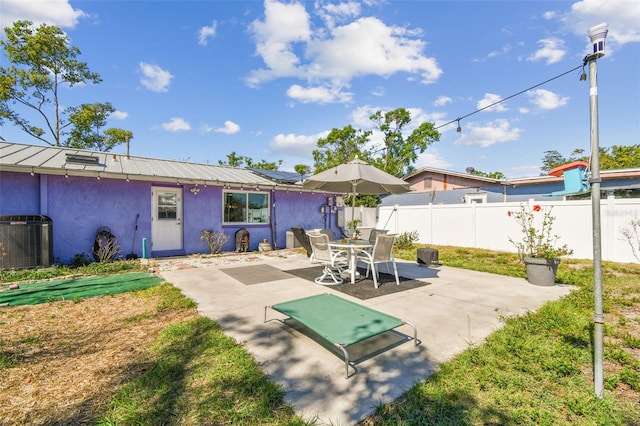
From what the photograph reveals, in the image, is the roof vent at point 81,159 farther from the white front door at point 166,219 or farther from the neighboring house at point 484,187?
the neighboring house at point 484,187

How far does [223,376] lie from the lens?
2422mm

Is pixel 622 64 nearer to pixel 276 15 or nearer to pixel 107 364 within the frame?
pixel 276 15

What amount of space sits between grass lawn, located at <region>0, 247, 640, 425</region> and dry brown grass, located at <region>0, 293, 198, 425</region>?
1cm

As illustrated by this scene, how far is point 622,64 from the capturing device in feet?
22.9

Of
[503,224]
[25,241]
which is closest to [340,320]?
[25,241]

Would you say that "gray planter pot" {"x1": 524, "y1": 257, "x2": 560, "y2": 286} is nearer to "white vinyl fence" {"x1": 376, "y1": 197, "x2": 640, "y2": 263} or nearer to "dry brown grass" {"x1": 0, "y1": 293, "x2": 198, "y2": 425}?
"white vinyl fence" {"x1": 376, "y1": 197, "x2": 640, "y2": 263}

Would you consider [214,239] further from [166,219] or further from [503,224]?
[503,224]

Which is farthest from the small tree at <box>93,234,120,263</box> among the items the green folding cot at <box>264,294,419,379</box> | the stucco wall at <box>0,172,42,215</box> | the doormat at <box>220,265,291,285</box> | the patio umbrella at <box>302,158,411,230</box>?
the green folding cot at <box>264,294,419,379</box>

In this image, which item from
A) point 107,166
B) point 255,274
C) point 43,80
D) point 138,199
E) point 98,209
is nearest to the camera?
point 255,274

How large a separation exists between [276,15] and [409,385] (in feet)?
38.3

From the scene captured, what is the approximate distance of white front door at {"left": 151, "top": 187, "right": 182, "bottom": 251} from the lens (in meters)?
8.87

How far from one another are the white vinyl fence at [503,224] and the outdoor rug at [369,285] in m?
7.12

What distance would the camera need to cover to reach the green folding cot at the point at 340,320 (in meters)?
2.58

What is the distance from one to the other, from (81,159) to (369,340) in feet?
31.1
